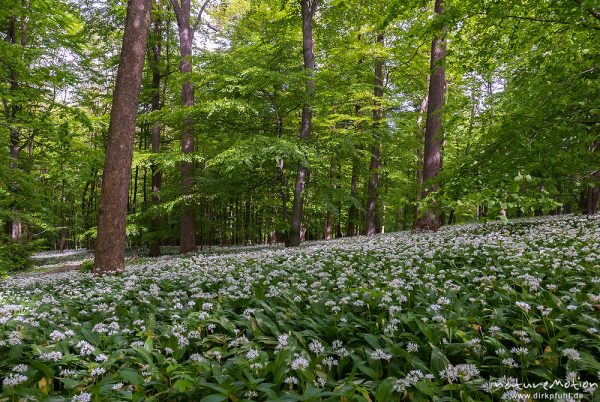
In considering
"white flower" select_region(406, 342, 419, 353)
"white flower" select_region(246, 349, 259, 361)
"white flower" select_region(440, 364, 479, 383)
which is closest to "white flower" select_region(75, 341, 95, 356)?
"white flower" select_region(246, 349, 259, 361)

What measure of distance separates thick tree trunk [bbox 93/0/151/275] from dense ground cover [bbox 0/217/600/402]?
9.30ft

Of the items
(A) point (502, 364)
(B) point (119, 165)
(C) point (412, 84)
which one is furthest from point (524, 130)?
(C) point (412, 84)

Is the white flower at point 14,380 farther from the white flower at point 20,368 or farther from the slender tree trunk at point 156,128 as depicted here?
the slender tree trunk at point 156,128

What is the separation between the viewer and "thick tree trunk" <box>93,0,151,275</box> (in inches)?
311

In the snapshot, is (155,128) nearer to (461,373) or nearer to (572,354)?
(461,373)

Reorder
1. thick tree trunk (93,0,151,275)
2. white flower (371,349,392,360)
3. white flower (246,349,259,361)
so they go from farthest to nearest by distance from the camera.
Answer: thick tree trunk (93,0,151,275)
white flower (246,349,259,361)
white flower (371,349,392,360)

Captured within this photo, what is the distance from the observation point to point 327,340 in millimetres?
3469

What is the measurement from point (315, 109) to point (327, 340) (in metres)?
9.90

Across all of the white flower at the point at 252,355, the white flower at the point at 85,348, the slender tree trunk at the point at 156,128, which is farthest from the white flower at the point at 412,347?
the slender tree trunk at the point at 156,128

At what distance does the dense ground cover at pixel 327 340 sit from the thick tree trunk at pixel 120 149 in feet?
9.30

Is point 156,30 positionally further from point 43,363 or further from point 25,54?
point 43,363

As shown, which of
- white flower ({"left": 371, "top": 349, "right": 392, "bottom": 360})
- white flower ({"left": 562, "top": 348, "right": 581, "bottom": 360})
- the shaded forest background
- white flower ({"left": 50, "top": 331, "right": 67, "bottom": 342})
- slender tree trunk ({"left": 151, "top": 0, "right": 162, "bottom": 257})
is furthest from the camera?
slender tree trunk ({"left": 151, "top": 0, "right": 162, "bottom": 257})

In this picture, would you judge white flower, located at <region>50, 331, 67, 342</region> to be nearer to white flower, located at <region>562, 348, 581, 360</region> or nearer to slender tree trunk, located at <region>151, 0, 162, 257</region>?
white flower, located at <region>562, 348, 581, 360</region>

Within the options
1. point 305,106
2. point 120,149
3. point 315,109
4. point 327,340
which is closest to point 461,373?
point 327,340
